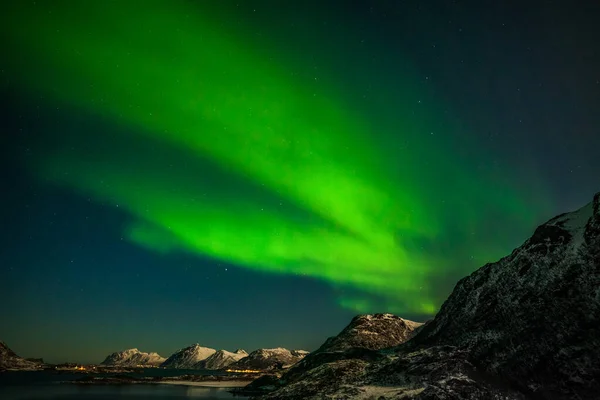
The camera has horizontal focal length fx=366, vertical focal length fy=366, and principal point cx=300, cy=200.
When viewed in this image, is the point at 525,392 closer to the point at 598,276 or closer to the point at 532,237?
the point at 598,276

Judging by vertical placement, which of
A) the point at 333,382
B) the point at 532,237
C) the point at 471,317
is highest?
the point at 532,237

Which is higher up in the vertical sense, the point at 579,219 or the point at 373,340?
the point at 579,219

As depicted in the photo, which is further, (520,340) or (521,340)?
(520,340)

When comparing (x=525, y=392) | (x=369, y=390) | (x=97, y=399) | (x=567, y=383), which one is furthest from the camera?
(x=97, y=399)

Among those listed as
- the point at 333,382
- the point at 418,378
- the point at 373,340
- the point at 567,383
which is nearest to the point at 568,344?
the point at 567,383

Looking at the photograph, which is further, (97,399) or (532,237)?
(97,399)

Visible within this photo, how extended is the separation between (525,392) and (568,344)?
41.5 feet

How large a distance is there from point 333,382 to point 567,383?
186ft

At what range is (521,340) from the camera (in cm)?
8194

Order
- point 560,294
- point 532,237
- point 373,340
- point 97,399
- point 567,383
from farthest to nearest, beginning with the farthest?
1. point 373,340
2. point 97,399
3. point 532,237
4. point 560,294
5. point 567,383

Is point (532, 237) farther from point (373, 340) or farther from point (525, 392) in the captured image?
point (373, 340)

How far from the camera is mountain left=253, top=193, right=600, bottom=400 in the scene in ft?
230

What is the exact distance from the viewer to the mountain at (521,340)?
70250 millimetres

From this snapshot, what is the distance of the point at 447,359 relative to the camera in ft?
286
